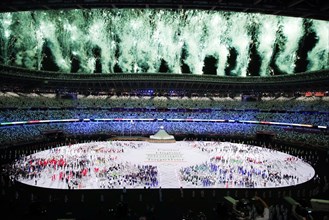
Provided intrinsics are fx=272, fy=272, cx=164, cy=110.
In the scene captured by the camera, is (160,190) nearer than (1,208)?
No

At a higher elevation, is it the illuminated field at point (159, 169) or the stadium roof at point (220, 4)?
the stadium roof at point (220, 4)

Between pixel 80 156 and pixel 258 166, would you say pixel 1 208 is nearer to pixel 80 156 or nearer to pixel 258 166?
pixel 80 156

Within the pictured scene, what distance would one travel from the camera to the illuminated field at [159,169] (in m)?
29.3

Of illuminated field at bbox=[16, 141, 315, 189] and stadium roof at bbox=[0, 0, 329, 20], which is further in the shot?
illuminated field at bbox=[16, 141, 315, 189]

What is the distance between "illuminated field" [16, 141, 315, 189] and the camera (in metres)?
29.3

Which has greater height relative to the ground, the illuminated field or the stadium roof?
the stadium roof

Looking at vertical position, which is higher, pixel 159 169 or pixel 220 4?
pixel 220 4

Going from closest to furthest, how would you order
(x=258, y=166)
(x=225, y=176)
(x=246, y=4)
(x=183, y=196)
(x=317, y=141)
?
(x=246, y=4), (x=183, y=196), (x=225, y=176), (x=258, y=166), (x=317, y=141)

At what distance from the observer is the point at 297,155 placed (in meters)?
45.8

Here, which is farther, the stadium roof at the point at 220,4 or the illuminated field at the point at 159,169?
the illuminated field at the point at 159,169

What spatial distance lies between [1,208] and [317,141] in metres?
50.5

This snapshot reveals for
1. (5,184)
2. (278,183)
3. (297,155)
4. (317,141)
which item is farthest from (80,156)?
(317,141)

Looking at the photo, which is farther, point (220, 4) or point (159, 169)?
point (159, 169)

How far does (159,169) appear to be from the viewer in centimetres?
3591
